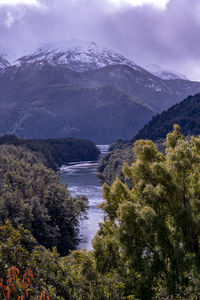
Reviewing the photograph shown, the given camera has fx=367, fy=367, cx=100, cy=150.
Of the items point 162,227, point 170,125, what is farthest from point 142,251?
point 170,125

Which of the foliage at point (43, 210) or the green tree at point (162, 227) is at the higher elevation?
the green tree at point (162, 227)

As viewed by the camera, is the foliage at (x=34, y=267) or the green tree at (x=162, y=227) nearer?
the foliage at (x=34, y=267)

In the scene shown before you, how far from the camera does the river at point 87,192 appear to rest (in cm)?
6235

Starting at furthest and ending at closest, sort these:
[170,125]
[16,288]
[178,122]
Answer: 1. [170,125]
2. [178,122]
3. [16,288]

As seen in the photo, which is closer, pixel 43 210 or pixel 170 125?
pixel 43 210

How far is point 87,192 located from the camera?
342ft

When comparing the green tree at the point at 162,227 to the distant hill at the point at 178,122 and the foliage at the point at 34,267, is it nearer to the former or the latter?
the foliage at the point at 34,267

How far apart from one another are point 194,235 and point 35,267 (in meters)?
8.02

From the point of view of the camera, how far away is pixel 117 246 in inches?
810

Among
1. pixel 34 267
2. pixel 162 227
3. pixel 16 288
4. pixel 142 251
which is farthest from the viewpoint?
pixel 142 251

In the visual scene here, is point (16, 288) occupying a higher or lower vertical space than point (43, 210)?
higher

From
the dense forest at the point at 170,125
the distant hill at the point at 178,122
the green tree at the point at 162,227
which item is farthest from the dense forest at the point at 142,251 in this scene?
the distant hill at the point at 178,122

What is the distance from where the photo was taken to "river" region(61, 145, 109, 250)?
62350 millimetres

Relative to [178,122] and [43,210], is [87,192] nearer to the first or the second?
[43,210]
